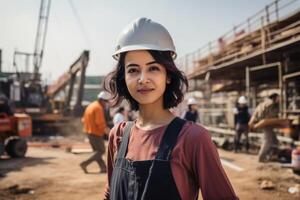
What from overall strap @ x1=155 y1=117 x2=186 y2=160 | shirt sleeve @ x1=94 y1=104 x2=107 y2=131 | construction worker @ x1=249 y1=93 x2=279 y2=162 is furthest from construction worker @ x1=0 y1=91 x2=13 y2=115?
overall strap @ x1=155 y1=117 x2=186 y2=160

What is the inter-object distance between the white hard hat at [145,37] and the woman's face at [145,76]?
4 centimetres

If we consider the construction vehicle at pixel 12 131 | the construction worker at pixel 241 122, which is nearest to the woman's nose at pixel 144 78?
the construction vehicle at pixel 12 131

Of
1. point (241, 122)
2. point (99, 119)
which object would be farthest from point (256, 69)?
point (99, 119)

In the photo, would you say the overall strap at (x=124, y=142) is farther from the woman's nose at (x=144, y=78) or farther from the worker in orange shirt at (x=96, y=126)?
the worker in orange shirt at (x=96, y=126)

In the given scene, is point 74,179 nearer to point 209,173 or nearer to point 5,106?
point 5,106

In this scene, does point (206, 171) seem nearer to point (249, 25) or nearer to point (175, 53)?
point (175, 53)

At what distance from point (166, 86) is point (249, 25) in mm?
15126

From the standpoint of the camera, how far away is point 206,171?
1528 millimetres

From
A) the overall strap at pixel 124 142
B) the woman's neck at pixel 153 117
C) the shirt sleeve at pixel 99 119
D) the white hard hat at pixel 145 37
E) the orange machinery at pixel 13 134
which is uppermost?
the white hard hat at pixel 145 37

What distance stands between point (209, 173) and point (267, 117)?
28.5 ft

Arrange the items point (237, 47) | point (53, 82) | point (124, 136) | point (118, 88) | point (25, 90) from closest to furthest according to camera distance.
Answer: point (124, 136)
point (118, 88)
point (237, 47)
point (25, 90)
point (53, 82)

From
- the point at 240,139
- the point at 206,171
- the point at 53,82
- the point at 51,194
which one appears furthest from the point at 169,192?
the point at 53,82

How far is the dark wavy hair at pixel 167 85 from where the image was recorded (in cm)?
179

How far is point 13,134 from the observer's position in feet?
38.3
